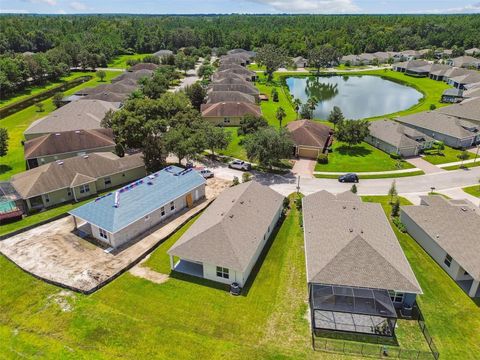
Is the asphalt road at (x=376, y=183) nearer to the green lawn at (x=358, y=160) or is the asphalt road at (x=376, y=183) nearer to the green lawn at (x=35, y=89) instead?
the green lawn at (x=358, y=160)

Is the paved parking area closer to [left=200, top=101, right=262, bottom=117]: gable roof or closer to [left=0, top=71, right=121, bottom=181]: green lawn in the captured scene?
[left=0, top=71, right=121, bottom=181]: green lawn

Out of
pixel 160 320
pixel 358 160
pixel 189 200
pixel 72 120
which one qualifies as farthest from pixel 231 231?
pixel 72 120

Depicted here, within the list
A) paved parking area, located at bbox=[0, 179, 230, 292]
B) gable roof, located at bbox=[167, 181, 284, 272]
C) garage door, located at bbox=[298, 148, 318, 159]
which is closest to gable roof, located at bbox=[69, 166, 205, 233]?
paved parking area, located at bbox=[0, 179, 230, 292]

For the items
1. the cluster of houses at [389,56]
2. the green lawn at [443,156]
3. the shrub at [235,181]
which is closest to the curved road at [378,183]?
the shrub at [235,181]

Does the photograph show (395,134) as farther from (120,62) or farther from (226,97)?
(120,62)

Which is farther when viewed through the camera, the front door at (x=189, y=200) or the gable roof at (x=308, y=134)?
the gable roof at (x=308, y=134)

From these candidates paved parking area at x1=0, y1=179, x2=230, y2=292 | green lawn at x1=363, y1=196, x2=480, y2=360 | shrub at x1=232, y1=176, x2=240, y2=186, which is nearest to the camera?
green lawn at x1=363, y1=196, x2=480, y2=360
